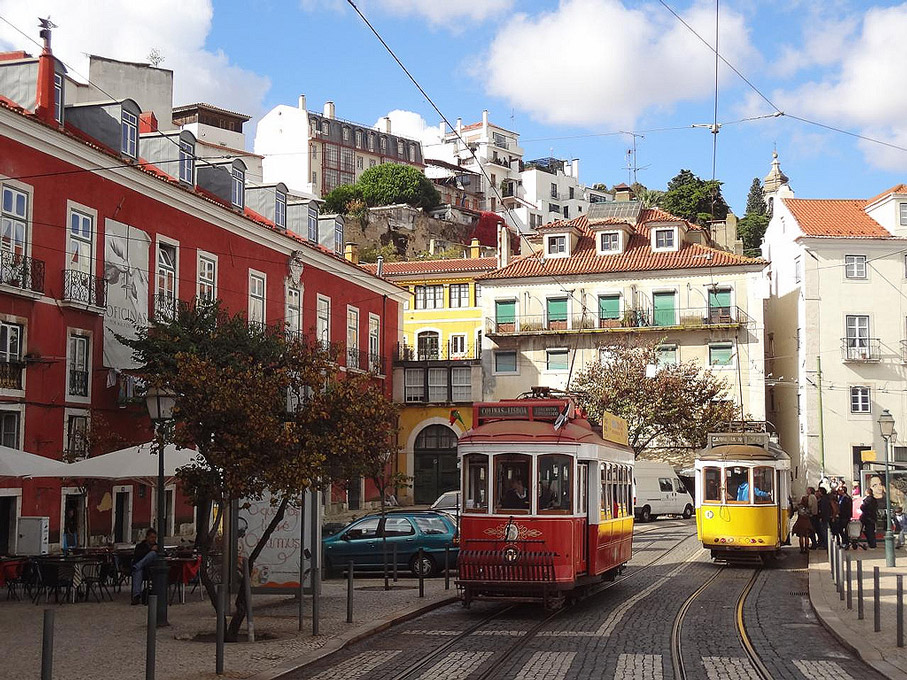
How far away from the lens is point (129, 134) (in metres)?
28.9

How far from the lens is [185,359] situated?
13.4m

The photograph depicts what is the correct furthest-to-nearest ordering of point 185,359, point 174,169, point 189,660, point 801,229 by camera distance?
point 801,229, point 174,169, point 185,359, point 189,660

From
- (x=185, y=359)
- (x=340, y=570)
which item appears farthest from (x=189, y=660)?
(x=340, y=570)

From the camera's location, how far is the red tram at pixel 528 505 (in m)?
15.2

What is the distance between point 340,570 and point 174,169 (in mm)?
14344

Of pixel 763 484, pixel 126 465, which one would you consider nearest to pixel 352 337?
pixel 763 484

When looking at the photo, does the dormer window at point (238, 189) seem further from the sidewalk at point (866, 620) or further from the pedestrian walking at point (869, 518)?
the sidewalk at point (866, 620)

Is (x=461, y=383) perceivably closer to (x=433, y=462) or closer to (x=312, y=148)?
(x=433, y=462)

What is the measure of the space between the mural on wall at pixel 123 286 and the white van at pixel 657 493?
22.7 meters

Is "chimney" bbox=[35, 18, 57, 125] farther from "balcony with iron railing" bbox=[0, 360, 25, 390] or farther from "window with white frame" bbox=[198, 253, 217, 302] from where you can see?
"window with white frame" bbox=[198, 253, 217, 302]

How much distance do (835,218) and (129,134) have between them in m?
36.9

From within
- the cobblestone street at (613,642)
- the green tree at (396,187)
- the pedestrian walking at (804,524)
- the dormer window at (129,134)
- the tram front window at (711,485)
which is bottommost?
the cobblestone street at (613,642)

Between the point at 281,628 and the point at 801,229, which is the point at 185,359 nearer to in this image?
the point at 281,628

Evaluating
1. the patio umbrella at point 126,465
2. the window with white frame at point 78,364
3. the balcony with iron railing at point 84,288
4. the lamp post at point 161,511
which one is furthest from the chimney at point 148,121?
the lamp post at point 161,511
